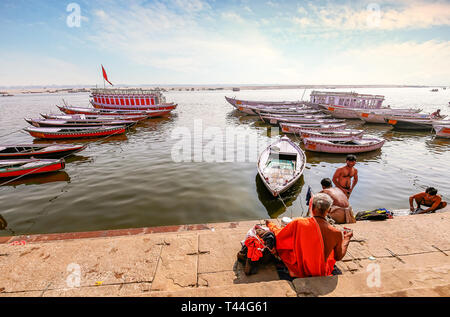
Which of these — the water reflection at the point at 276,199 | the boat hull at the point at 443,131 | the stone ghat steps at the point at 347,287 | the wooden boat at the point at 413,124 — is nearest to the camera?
the stone ghat steps at the point at 347,287

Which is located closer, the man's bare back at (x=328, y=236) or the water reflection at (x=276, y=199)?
the man's bare back at (x=328, y=236)

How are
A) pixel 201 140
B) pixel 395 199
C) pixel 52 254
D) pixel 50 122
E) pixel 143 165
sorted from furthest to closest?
pixel 50 122 → pixel 201 140 → pixel 143 165 → pixel 395 199 → pixel 52 254

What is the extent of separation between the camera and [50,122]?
20.4 m

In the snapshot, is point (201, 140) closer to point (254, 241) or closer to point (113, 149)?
point (113, 149)

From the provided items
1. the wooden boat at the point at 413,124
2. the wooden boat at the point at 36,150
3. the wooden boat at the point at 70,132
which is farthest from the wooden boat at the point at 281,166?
the wooden boat at the point at 413,124

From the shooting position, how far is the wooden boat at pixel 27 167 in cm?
1017

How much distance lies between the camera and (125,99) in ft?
108

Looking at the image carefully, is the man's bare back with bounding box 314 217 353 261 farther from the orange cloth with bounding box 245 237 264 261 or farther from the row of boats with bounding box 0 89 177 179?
the row of boats with bounding box 0 89 177 179

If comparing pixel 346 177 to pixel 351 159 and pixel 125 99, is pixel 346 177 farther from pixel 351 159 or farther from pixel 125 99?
pixel 125 99

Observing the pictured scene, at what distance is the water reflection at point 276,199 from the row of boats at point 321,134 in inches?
21.2

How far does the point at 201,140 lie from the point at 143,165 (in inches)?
282

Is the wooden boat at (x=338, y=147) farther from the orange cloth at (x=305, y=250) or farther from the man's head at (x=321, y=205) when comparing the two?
the man's head at (x=321, y=205)

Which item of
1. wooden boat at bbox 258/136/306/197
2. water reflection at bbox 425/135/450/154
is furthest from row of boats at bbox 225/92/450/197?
water reflection at bbox 425/135/450/154
